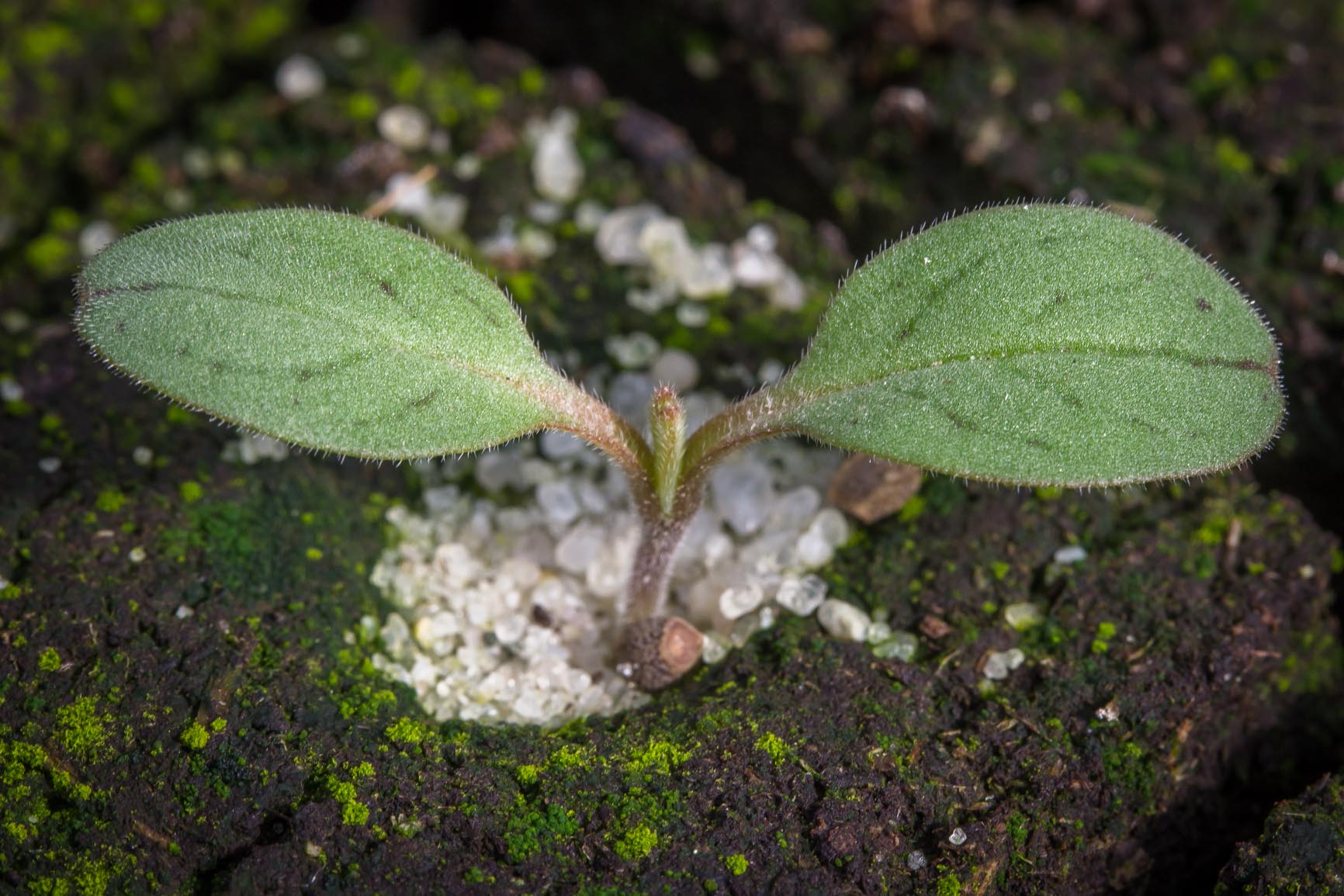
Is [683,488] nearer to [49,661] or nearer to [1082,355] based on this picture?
Answer: [1082,355]

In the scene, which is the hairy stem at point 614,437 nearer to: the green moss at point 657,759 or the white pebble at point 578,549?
the white pebble at point 578,549

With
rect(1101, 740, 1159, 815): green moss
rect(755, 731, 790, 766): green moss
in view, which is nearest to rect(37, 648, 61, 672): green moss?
rect(755, 731, 790, 766): green moss

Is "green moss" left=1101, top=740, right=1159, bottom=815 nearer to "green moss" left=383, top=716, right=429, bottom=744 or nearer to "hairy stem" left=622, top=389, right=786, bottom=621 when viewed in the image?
"hairy stem" left=622, top=389, right=786, bottom=621

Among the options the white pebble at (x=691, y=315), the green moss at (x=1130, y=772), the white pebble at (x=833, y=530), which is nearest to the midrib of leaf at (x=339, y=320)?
the white pebble at (x=833, y=530)

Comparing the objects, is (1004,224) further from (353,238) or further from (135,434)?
(135,434)

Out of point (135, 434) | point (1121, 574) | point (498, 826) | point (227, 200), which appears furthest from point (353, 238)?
point (1121, 574)
